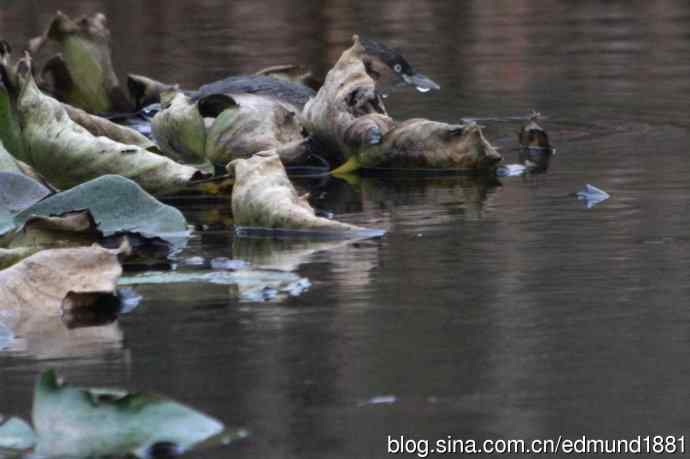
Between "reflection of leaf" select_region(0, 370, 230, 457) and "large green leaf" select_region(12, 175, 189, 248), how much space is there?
1.74m

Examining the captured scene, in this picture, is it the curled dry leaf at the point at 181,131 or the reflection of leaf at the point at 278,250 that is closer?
the reflection of leaf at the point at 278,250

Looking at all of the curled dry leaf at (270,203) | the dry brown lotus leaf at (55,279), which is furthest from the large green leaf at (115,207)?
the dry brown lotus leaf at (55,279)

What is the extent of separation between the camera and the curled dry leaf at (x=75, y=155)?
17.6ft

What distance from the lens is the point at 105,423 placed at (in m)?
2.86

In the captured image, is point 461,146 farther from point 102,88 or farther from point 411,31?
point 411,31

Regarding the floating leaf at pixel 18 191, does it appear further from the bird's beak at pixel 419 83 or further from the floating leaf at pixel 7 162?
the bird's beak at pixel 419 83

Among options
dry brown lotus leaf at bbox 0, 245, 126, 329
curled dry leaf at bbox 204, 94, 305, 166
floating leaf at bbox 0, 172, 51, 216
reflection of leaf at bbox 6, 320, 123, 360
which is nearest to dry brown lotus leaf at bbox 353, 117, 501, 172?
curled dry leaf at bbox 204, 94, 305, 166

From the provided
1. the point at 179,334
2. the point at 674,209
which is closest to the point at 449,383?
the point at 179,334

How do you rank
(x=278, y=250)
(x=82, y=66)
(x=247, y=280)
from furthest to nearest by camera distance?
(x=82, y=66)
(x=278, y=250)
(x=247, y=280)

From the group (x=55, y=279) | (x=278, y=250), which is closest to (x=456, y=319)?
(x=55, y=279)

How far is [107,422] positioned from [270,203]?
1956 mm

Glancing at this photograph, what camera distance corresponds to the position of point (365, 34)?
11414 mm

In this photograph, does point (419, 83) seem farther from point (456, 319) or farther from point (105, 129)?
point (456, 319)

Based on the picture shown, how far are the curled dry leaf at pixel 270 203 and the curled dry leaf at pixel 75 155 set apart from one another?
1.56ft
